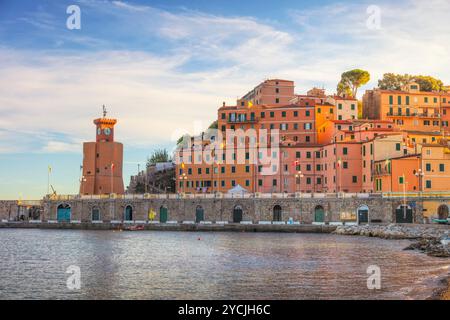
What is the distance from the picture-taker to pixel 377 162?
81688mm

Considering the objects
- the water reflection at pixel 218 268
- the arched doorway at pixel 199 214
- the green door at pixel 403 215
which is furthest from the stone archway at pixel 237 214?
the green door at pixel 403 215

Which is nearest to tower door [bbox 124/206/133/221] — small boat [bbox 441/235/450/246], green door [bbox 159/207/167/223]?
green door [bbox 159/207/167/223]

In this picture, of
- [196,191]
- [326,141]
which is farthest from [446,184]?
[196,191]

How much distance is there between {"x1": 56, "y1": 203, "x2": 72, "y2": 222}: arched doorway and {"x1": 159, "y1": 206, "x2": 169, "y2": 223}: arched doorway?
619 inches

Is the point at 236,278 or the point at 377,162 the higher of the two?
the point at 377,162

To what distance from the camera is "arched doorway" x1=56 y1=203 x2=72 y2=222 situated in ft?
306

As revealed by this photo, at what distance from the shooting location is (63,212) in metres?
93.7

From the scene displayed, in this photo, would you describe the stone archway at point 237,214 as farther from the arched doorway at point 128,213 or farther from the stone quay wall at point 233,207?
the arched doorway at point 128,213

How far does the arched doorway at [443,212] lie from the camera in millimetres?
75375

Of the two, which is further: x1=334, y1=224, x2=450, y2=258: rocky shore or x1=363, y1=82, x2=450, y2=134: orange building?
x1=363, y1=82, x2=450, y2=134: orange building

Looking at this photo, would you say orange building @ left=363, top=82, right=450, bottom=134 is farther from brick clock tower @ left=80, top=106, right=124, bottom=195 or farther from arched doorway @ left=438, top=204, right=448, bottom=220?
brick clock tower @ left=80, top=106, right=124, bottom=195

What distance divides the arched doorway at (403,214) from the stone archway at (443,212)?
11.6 feet

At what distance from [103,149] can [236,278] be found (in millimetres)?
70607
